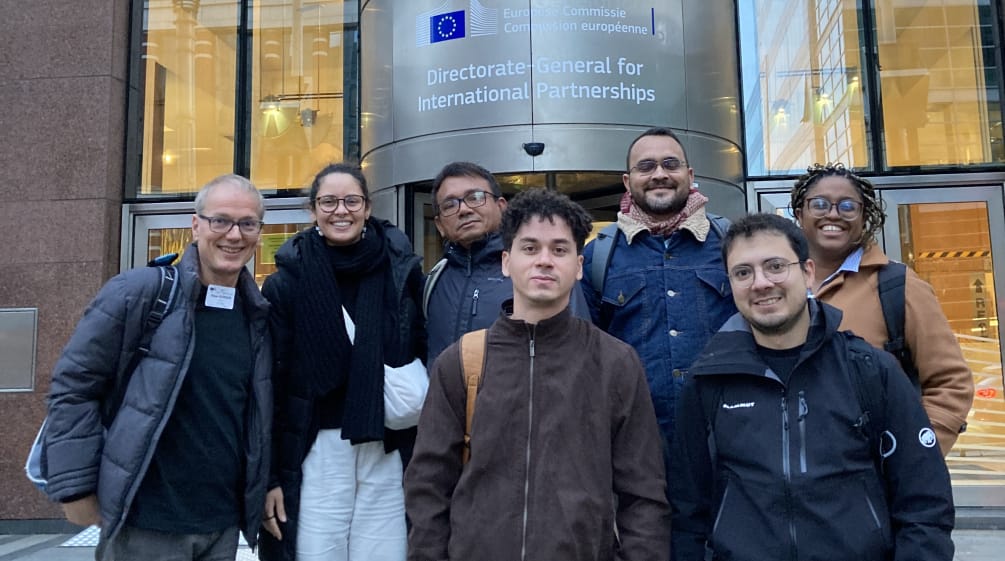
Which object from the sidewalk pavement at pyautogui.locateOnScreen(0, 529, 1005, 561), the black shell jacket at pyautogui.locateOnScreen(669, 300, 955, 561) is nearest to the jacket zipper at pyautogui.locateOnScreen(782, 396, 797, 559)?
the black shell jacket at pyautogui.locateOnScreen(669, 300, 955, 561)

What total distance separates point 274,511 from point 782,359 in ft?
6.58

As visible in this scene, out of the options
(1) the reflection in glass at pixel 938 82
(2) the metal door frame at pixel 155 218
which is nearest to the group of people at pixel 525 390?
(2) the metal door frame at pixel 155 218

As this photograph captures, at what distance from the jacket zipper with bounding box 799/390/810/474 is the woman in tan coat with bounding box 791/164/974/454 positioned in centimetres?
63

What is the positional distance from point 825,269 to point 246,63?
687 cm

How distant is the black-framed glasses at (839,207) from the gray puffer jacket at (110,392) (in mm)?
2368

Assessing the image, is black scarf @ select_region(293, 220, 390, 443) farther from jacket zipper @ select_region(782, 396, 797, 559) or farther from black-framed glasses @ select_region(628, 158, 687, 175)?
jacket zipper @ select_region(782, 396, 797, 559)

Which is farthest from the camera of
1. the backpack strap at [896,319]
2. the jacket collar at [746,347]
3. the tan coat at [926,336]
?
the backpack strap at [896,319]

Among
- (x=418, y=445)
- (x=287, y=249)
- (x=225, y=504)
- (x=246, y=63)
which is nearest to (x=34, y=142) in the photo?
(x=246, y=63)

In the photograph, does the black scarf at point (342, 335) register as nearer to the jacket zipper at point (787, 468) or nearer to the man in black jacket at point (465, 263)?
the man in black jacket at point (465, 263)

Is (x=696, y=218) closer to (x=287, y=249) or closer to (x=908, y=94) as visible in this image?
(x=287, y=249)

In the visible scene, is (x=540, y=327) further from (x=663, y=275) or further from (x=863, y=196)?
(x=863, y=196)

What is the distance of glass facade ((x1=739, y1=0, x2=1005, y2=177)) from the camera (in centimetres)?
732

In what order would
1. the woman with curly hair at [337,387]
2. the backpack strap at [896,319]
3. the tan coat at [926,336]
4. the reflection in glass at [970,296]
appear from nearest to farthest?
the tan coat at [926,336]
the backpack strap at [896,319]
the woman with curly hair at [337,387]
the reflection in glass at [970,296]

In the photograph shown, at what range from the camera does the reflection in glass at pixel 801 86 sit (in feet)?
24.3
